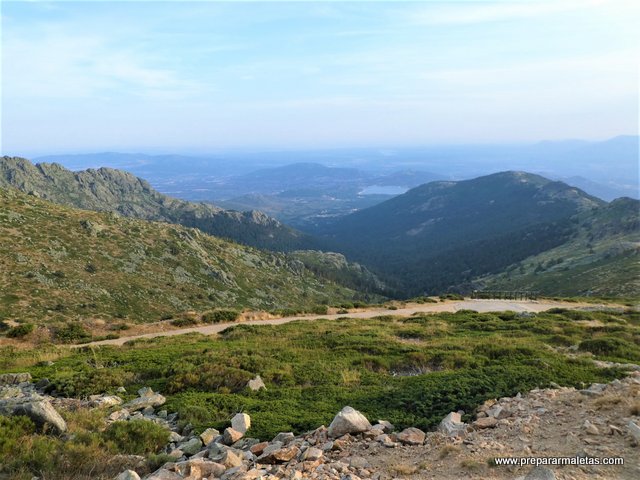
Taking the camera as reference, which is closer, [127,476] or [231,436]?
[127,476]

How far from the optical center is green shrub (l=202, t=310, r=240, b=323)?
39844mm

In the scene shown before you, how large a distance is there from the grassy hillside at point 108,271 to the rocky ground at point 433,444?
4638 cm

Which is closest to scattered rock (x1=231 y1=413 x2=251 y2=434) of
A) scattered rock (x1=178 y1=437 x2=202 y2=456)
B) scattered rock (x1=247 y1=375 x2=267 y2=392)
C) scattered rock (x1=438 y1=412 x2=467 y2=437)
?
scattered rock (x1=178 y1=437 x2=202 y2=456)

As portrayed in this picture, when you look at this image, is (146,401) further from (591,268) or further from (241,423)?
(591,268)

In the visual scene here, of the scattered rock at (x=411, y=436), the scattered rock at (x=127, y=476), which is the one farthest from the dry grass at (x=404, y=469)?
the scattered rock at (x=127, y=476)

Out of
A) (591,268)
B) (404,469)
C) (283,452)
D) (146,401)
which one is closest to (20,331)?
(146,401)

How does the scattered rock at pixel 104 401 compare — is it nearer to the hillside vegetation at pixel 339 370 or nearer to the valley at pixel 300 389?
the valley at pixel 300 389

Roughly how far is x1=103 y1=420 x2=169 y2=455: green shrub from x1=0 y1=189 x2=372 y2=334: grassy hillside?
44187 millimetres

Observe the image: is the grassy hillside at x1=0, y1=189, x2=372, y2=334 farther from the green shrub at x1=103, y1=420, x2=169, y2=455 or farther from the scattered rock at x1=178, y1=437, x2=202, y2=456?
the scattered rock at x1=178, y1=437, x2=202, y2=456

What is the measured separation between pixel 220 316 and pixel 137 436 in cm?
3087

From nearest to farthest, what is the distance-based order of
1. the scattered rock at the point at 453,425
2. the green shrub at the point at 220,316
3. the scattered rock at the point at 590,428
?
the scattered rock at the point at 590,428, the scattered rock at the point at 453,425, the green shrub at the point at 220,316

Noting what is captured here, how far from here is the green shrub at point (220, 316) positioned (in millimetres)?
39844

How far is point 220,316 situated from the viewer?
40.9 metres

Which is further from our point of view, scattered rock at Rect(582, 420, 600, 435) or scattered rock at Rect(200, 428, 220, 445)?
scattered rock at Rect(200, 428, 220, 445)
